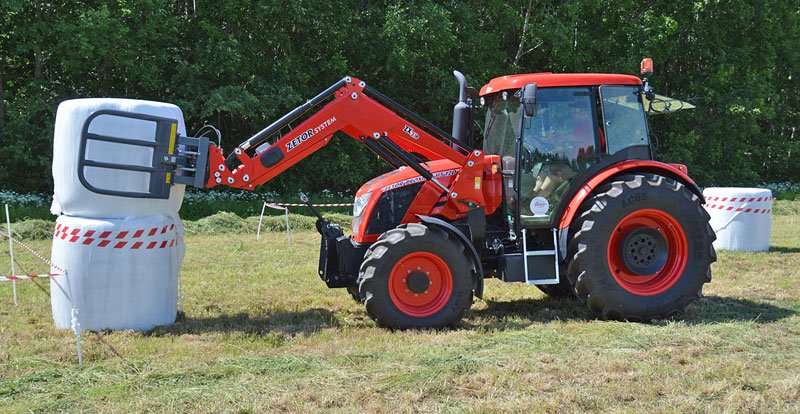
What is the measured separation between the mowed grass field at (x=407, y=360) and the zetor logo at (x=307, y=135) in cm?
175

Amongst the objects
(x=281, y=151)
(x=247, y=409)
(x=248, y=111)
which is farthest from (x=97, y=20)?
(x=247, y=409)

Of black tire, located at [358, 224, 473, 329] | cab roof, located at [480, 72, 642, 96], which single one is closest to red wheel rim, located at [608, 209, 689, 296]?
cab roof, located at [480, 72, 642, 96]

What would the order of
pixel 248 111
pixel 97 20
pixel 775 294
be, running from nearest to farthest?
pixel 775 294
pixel 97 20
pixel 248 111

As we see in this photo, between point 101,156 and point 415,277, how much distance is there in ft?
9.97

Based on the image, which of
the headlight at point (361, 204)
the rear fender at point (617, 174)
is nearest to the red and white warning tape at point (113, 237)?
the headlight at point (361, 204)

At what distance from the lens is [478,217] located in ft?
23.8

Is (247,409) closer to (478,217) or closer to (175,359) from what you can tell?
(175,359)

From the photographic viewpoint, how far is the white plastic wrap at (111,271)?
6512 mm

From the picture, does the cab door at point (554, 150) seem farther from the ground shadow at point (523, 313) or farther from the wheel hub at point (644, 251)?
the ground shadow at point (523, 313)

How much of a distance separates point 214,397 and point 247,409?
1.13ft

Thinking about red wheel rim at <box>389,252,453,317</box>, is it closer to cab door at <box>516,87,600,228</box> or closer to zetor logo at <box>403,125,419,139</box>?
cab door at <box>516,87,600,228</box>

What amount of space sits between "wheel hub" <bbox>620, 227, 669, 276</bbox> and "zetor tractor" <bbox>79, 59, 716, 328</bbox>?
0.04ft

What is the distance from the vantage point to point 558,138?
7195mm

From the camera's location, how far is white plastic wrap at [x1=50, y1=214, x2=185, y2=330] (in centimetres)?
651
